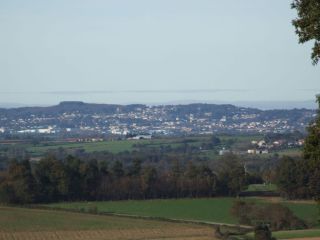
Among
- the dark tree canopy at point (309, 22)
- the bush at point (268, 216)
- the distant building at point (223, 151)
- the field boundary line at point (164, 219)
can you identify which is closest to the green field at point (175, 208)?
the bush at point (268, 216)

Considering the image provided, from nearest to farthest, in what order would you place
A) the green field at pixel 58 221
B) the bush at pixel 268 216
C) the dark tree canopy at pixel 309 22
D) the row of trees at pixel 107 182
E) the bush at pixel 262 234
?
the dark tree canopy at pixel 309 22 < the bush at pixel 262 234 < the green field at pixel 58 221 < the bush at pixel 268 216 < the row of trees at pixel 107 182

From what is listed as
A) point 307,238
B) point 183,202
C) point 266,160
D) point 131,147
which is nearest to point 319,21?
point 307,238

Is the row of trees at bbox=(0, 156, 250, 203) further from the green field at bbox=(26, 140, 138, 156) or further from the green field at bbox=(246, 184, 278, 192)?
the green field at bbox=(26, 140, 138, 156)

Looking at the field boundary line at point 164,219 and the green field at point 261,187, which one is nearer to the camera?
the field boundary line at point 164,219

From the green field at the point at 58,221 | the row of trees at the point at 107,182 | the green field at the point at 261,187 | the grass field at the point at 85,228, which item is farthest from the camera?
the green field at the point at 261,187

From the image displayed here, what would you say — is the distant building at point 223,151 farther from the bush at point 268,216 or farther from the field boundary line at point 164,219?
the bush at point 268,216

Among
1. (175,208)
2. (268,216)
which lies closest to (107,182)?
(175,208)

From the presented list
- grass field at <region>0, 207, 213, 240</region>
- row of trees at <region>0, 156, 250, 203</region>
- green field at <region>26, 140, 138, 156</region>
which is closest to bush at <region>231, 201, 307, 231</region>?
grass field at <region>0, 207, 213, 240</region>

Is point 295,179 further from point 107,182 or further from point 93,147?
point 93,147
